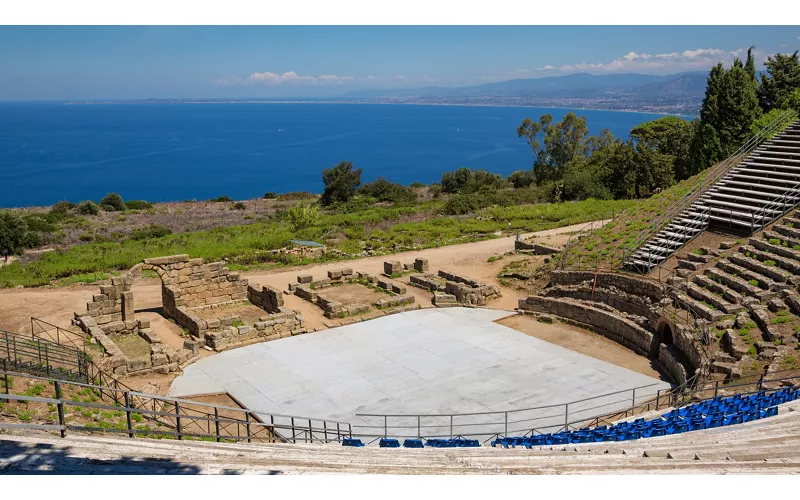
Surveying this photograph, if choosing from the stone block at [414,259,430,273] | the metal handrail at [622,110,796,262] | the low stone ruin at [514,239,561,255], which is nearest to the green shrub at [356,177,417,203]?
the low stone ruin at [514,239,561,255]

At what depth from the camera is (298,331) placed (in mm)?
24094

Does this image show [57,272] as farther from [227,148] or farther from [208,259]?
[227,148]

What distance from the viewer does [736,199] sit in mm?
27797

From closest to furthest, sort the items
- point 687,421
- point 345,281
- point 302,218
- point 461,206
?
point 687,421 → point 345,281 → point 302,218 → point 461,206

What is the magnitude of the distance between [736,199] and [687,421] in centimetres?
1667

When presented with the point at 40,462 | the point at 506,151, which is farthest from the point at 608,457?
the point at 506,151

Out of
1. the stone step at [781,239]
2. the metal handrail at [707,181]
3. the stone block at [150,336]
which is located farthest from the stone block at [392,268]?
the stone step at [781,239]

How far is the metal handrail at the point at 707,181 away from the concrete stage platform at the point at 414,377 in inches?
298

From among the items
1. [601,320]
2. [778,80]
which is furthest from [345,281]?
[778,80]

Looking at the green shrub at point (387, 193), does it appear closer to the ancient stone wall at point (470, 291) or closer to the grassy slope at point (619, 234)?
the grassy slope at point (619, 234)

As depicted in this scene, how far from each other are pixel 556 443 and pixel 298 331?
12.0m

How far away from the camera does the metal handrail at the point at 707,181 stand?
2780 centimetres

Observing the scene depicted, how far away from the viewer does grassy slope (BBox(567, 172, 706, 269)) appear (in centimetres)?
2780

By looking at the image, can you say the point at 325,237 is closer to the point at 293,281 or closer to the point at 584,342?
the point at 293,281
